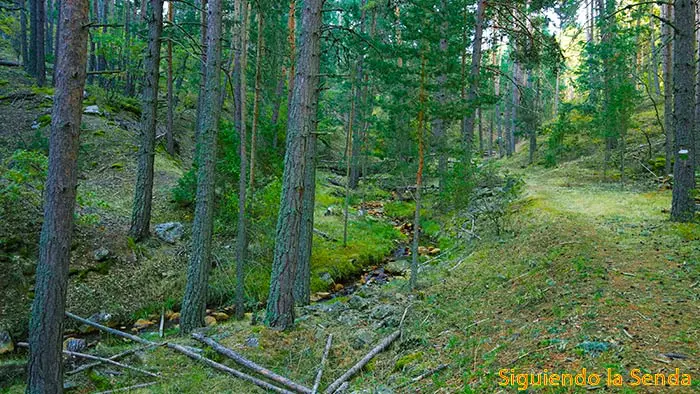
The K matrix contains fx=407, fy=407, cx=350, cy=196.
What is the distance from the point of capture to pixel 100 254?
10227 mm

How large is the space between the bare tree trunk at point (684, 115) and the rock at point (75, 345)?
40.4 ft

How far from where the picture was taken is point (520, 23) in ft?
54.6

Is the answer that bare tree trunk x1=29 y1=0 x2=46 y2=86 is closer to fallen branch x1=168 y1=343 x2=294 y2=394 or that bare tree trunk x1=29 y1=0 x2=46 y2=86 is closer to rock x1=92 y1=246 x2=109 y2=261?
rock x1=92 y1=246 x2=109 y2=261

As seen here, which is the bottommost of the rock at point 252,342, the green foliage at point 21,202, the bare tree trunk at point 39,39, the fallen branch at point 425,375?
the rock at point 252,342

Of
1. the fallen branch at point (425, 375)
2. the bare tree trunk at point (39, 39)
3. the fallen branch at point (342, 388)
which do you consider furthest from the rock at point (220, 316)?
the bare tree trunk at point (39, 39)

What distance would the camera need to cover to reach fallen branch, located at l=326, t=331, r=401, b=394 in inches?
206

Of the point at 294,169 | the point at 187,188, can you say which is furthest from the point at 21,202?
the point at 294,169

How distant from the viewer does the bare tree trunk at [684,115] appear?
28.7 ft

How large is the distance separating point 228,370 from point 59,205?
3117 mm

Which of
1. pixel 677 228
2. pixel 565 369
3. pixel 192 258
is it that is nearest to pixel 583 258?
pixel 677 228

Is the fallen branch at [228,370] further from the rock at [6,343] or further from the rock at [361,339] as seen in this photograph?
the rock at [6,343]

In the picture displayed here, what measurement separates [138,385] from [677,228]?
10190 mm

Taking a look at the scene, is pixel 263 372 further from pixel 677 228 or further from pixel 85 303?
pixel 677 228

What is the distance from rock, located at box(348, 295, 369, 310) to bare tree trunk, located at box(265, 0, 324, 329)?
1.80 m
